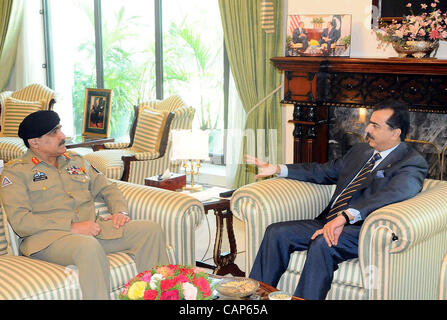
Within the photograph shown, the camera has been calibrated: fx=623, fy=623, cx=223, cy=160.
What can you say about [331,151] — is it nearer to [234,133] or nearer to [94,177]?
[234,133]

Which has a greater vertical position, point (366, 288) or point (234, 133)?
point (234, 133)

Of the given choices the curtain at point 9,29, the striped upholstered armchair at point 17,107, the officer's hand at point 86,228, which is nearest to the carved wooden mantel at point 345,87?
the officer's hand at point 86,228

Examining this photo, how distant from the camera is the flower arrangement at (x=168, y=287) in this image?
7.75ft

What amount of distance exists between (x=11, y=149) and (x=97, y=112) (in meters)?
1.02

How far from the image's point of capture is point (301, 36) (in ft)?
17.1

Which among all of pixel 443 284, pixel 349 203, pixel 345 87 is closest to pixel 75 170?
pixel 349 203

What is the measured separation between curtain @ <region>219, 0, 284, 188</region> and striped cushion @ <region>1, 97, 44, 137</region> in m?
2.43

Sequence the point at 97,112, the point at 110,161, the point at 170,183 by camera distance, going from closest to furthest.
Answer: the point at 170,183
the point at 110,161
the point at 97,112

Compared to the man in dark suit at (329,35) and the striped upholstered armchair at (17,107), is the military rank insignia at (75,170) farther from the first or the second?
the striped upholstered armchair at (17,107)

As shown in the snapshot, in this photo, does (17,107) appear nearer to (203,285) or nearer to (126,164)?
(126,164)

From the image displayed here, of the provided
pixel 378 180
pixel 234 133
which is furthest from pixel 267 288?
pixel 234 133

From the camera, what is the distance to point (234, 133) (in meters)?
6.59

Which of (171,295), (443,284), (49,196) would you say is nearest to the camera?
(171,295)

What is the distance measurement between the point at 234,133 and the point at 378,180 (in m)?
3.12
